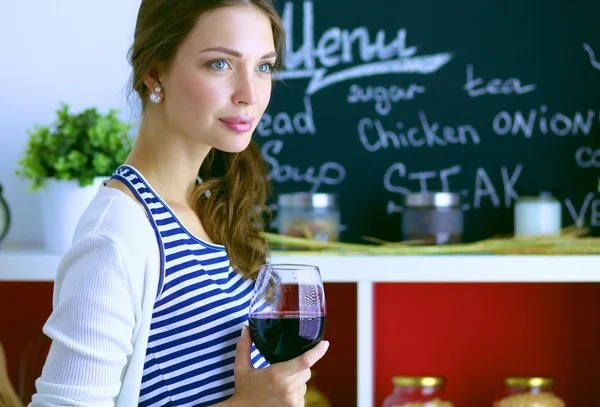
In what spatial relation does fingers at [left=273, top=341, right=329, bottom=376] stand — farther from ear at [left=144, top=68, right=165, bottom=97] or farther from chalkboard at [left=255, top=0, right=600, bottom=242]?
chalkboard at [left=255, top=0, right=600, bottom=242]

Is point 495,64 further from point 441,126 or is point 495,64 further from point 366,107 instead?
point 366,107

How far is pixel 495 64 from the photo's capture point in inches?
80.8

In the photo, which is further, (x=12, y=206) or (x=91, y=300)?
(x=12, y=206)

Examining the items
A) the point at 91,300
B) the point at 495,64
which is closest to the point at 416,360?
the point at 495,64

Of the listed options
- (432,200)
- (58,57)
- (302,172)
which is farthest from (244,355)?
(58,57)

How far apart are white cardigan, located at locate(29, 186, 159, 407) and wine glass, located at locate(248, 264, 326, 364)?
14 cm

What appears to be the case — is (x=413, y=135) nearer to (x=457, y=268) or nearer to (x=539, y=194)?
(x=539, y=194)

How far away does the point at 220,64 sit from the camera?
103 cm

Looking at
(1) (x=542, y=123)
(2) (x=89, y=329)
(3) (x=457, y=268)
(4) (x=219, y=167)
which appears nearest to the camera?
(2) (x=89, y=329)

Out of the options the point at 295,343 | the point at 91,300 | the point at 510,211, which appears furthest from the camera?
the point at 510,211

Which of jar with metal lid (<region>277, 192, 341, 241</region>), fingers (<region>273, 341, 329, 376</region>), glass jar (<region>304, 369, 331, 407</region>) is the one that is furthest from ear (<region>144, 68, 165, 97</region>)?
glass jar (<region>304, 369, 331, 407</region>)

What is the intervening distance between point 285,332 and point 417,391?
0.91 m

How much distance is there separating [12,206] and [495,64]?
1321 mm

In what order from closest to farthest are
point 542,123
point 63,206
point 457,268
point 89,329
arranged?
point 89,329 → point 457,268 → point 63,206 → point 542,123
